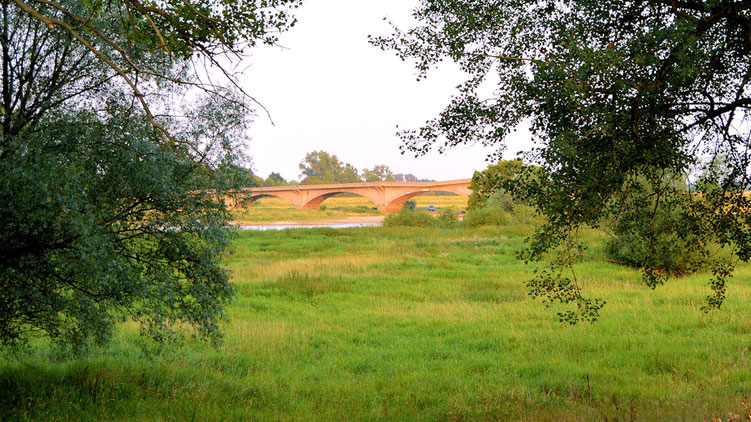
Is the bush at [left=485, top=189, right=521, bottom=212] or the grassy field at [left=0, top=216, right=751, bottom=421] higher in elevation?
the bush at [left=485, top=189, right=521, bottom=212]

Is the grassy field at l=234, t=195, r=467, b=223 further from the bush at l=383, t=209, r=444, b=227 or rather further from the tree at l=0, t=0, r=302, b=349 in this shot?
the tree at l=0, t=0, r=302, b=349

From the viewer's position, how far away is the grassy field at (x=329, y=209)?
8594cm

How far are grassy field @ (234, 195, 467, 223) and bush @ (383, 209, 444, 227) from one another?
44.6 ft

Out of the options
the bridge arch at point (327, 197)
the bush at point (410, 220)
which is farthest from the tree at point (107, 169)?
the bridge arch at point (327, 197)

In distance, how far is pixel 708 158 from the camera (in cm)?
873

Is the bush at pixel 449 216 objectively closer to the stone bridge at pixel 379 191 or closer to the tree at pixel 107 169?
the stone bridge at pixel 379 191

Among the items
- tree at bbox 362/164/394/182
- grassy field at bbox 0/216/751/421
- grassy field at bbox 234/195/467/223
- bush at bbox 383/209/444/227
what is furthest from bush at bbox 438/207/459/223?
tree at bbox 362/164/394/182

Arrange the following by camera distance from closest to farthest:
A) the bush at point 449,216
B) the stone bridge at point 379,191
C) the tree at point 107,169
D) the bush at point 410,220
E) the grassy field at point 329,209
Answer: the tree at point 107,169 → the bush at point 410,220 → the bush at point 449,216 → the stone bridge at point 379,191 → the grassy field at point 329,209

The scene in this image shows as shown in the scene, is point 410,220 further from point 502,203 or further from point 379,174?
point 379,174

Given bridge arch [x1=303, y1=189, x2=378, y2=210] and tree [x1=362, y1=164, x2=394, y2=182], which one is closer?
bridge arch [x1=303, y1=189, x2=378, y2=210]

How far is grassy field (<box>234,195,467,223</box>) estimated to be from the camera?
8594cm

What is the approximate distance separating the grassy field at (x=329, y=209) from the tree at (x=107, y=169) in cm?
5813

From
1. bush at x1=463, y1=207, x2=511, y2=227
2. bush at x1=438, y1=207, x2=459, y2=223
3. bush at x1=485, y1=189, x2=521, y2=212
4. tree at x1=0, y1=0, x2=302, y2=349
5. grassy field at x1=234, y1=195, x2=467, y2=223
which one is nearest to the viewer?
tree at x1=0, y1=0, x2=302, y2=349

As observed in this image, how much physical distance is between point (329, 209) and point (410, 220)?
54.5 metres
